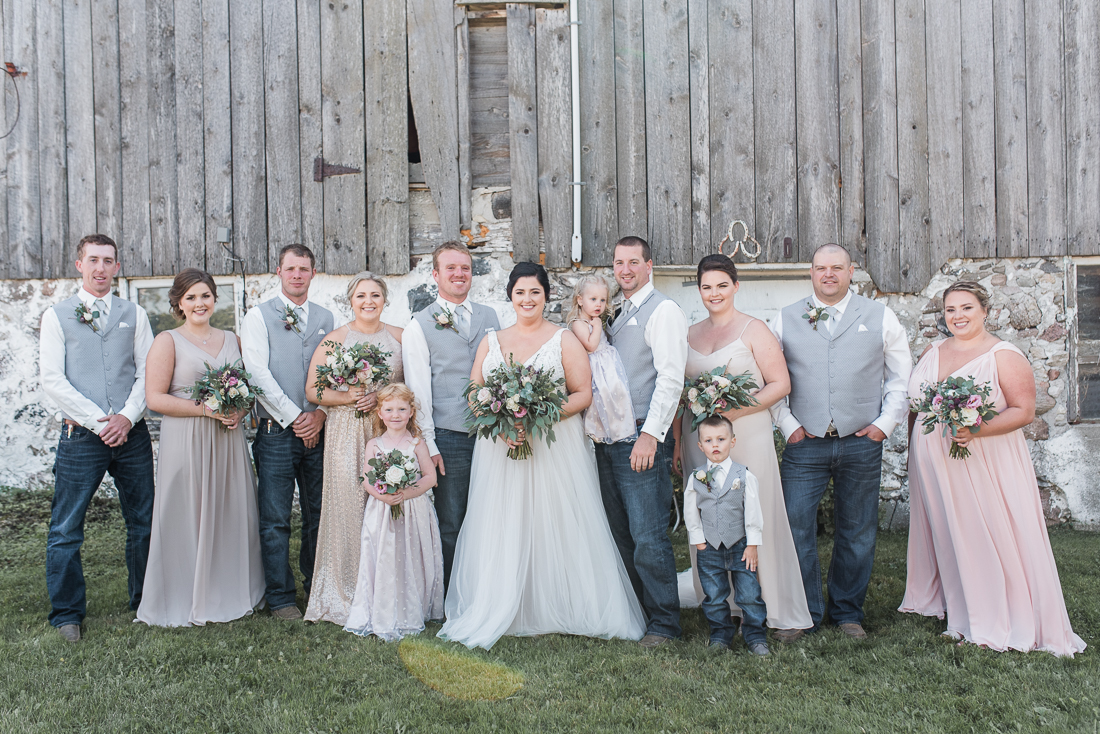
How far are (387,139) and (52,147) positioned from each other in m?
3.16

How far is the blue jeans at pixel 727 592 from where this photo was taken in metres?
4.03

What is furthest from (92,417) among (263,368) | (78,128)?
(78,128)

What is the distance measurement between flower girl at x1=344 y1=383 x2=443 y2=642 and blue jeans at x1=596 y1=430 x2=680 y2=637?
116cm

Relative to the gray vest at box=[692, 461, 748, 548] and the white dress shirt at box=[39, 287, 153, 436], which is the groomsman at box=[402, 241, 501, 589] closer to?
the gray vest at box=[692, 461, 748, 548]

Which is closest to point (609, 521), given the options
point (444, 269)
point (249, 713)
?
point (444, 269)

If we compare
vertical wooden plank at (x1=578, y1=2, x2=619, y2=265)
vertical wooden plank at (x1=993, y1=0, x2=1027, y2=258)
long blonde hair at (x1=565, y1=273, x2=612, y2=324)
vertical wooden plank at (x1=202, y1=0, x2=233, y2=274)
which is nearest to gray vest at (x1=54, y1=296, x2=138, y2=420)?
vertical wooden plank at (x1=202, y1=0, x2=233, y2=274)

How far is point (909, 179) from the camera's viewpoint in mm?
6840

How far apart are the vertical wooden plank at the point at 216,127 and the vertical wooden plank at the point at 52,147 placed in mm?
1345

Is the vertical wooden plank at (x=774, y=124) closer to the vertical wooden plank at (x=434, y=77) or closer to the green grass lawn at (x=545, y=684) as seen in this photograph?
the vertical wooden plank at (x=434, y=77)

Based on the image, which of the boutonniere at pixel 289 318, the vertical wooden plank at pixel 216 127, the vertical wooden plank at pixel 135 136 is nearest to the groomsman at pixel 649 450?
the boutonniere at pixel 289 318

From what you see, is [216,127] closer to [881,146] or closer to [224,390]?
[224,390]

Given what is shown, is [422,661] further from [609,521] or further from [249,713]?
[609,521]

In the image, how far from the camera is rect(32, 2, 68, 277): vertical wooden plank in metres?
6.82

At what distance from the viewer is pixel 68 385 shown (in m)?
4.37
